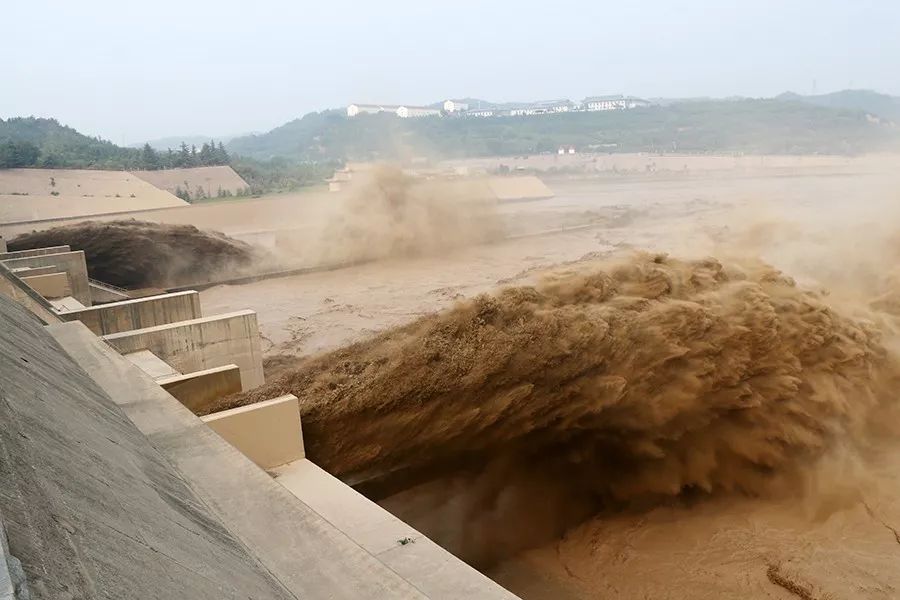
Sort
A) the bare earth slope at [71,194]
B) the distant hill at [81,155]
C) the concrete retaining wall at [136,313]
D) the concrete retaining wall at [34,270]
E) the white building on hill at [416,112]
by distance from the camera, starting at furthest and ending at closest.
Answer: the white building on hill at [416,112], the distant hill at [81,155], the bare earth slope at [71,194], the concrete retaining wall at [34,270], the concrete retaining wall at [136,313]

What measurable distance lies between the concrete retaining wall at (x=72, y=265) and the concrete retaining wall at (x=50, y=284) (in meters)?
1.74

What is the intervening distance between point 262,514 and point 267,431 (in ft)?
6.68

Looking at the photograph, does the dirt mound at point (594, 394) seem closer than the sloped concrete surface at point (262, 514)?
No

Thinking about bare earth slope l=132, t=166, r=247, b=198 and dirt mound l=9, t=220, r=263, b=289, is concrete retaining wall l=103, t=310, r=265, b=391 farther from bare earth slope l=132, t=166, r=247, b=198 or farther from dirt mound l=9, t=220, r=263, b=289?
bare earth slope l=132, t=166, r=247, b=198

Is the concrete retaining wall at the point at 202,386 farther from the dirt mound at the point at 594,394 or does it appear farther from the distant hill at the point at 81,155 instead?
the distant hill at the point at 81,155

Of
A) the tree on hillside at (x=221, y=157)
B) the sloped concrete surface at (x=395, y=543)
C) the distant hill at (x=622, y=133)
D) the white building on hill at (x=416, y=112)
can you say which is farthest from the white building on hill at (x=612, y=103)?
the sloped concrete surface at (x=395, y=543)

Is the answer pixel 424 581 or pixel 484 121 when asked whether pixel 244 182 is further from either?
pixel 424 581

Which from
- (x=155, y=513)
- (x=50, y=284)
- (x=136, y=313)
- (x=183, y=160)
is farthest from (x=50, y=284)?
(x=183, y=160)

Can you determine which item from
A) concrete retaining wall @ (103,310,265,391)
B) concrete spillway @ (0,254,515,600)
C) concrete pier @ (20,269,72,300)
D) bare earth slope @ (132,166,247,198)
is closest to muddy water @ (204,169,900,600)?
concrete spillway @ (0,254,515,600)

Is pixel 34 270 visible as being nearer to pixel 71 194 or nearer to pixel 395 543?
pixel 395 543

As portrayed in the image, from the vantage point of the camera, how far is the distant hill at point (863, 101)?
9604 centimetres

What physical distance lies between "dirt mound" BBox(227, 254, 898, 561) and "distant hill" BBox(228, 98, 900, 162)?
44084 mm

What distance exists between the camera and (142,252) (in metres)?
25.1

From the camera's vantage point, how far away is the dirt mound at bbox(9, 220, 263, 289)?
24500 mm
